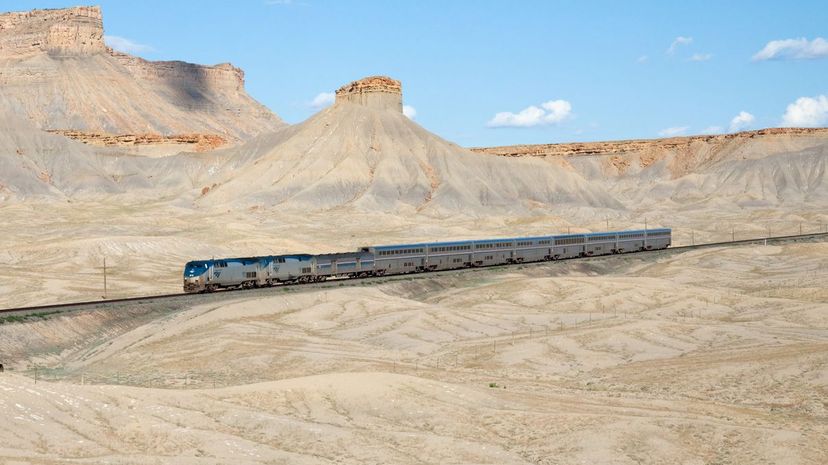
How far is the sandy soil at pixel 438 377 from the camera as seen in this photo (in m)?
32.0

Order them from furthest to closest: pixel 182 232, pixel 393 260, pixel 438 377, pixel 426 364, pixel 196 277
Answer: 1. pixel 182 232
2. pixel 393 260
3. pixel 196 277
4. pixel 426 364
5. pixel 438 377

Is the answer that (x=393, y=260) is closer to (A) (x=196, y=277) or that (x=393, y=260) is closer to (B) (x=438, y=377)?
(A) (x=196, y=277)

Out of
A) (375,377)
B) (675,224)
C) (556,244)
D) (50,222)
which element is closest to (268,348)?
(375,377)

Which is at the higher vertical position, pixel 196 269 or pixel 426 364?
pixel 196 269

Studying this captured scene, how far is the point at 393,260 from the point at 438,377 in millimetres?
36115

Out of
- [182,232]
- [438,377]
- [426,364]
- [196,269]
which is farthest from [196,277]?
[182,232]

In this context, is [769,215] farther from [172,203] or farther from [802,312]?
[802,312]

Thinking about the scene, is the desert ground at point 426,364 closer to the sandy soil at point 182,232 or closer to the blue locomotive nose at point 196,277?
the sandy soil at point 182,232

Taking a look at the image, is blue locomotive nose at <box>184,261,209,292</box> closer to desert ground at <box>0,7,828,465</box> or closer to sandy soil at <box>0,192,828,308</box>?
desert ground at <box>0,7,828,465</box>

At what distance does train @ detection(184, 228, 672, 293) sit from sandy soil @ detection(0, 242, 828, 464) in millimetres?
3209

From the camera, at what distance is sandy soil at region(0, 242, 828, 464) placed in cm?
3195

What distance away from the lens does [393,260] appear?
80.8 m

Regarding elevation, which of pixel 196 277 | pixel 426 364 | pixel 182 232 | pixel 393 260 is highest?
pixel 182 232

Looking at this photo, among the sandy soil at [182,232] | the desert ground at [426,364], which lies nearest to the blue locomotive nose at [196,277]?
the desert ground at [426,364]
